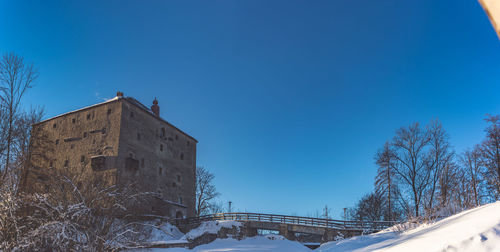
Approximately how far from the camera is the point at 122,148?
32.6 metres

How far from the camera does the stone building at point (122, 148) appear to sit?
3250 centimetres

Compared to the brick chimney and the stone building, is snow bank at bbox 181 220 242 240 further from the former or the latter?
the brick chimney

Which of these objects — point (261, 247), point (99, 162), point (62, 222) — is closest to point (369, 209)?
point (261, 247)

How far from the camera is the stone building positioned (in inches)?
1280

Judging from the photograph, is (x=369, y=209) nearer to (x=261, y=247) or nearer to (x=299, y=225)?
(x=299, y=225)

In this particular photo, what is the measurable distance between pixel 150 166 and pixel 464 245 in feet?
114

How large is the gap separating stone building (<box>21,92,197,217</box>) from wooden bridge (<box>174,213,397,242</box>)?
5.98m

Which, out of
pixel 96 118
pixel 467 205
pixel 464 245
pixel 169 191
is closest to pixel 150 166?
pixel 169 191

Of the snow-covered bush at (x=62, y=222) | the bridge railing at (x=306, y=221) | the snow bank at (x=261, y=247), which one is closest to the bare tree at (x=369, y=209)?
the bridge railing at (x=306, y=221)

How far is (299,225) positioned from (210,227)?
331 inches

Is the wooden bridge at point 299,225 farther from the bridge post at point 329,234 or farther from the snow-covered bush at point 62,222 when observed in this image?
the snow-covered bush at point 62,222

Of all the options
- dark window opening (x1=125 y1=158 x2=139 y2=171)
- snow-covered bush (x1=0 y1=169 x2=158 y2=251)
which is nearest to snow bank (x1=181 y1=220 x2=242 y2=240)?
dark window opening (x1=125 y1=158 x2=139 y2=171)

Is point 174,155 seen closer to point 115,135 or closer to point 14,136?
point 115,135

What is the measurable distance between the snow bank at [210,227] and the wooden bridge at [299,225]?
0.92 meters
